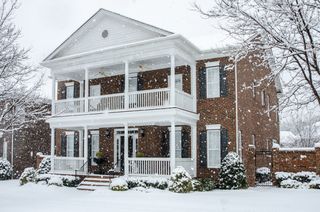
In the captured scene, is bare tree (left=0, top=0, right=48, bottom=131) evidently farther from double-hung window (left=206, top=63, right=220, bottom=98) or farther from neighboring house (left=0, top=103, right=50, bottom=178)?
neighboring house (left=0, top=103, right=50, bottom=178)

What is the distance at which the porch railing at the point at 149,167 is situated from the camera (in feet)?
62.0

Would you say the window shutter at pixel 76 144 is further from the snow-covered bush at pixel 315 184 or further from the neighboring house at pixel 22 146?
the snow-covered bush at pixel 315 184

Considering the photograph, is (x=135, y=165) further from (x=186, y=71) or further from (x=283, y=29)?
(x=283, y=29)

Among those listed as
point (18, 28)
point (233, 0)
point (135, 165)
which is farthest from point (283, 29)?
point (135, 165)

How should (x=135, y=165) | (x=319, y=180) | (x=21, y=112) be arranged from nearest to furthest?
(x=21, y=112) < (x=319, y=180) < (x=135, y=165)

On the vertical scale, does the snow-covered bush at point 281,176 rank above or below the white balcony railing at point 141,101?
below

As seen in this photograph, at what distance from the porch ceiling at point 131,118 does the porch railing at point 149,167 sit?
1.87 m

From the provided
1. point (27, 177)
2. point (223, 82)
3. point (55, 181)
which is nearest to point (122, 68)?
point (223, 82)

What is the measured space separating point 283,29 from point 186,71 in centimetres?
1434

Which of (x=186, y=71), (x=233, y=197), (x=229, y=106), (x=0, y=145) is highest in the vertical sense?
(x=186, y=71)

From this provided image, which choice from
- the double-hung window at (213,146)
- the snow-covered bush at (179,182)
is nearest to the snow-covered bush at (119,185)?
the snow-covered bush at (179,182)

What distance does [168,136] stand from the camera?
2158cm

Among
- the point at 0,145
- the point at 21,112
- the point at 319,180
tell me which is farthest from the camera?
the point at 0,145

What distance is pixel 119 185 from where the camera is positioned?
58.1 feet
